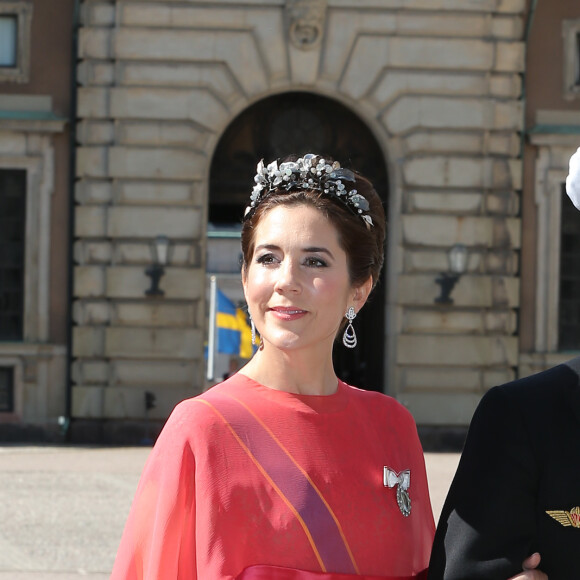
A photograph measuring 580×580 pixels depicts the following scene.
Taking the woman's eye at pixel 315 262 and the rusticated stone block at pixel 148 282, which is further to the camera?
the rusticated stone block at pixel 148 282

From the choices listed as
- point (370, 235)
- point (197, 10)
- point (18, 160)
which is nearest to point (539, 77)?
point (197, 10)

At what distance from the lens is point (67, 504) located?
10.2 m

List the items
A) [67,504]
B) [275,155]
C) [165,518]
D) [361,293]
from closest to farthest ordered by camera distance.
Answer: [165,518] → [361,293] → [67,504] → [275,155]

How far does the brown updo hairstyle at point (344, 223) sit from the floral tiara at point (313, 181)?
14 mm

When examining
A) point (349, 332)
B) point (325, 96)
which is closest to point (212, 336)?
point (325, 96)

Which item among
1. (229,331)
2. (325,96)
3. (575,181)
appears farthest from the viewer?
(325,96)

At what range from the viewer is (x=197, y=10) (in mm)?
16203

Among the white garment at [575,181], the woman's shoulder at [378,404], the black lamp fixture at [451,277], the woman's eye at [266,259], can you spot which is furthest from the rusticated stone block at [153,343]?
the white garment at [575,181]

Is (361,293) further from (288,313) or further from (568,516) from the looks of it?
(568,516)

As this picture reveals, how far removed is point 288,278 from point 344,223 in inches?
9.2

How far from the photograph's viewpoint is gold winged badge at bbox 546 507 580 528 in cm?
254

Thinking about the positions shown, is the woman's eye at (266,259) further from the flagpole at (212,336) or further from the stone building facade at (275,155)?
the stone building facade at (275,155)

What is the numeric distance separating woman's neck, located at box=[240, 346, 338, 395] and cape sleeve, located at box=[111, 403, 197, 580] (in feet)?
0.96

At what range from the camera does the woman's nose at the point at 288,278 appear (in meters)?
3.21
